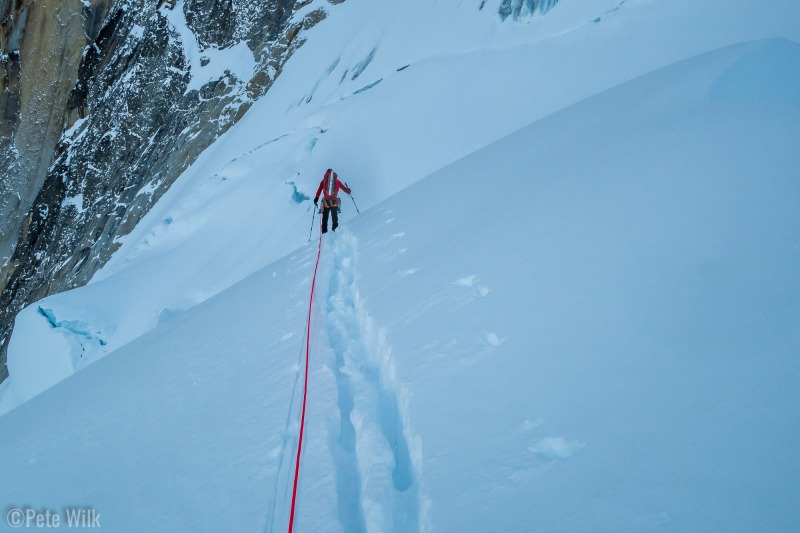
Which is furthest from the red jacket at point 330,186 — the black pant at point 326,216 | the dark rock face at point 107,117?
the dark rock face at point 107,117

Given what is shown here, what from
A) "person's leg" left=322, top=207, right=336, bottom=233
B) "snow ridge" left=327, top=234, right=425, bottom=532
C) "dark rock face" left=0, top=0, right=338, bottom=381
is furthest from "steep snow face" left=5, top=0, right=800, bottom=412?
"dark rock face" left=0, top=0, right=338, bottom=381

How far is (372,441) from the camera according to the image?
2.29 m

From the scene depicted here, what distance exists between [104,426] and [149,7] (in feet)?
66.7

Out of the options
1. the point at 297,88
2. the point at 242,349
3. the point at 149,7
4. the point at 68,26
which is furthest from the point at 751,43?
the point at 68,26

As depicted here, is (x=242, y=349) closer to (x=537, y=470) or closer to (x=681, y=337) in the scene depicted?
(x=537, y=470)

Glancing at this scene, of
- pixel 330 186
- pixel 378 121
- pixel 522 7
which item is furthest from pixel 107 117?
pixel 522 7

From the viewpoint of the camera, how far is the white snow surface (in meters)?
1.53

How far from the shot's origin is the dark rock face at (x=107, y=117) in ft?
49.4

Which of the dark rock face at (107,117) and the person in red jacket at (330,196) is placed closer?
the person in red jacket at (330,196)

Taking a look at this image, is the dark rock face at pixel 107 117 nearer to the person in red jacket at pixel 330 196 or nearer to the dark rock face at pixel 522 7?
the dark rock face at pixel 522 7

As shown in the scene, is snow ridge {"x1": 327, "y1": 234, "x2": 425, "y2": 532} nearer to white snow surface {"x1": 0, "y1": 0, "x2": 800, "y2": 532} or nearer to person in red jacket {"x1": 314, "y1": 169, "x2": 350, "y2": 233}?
white snow surface {"x1": 0, "y1": 0, "x2": 800, "y2": 532}

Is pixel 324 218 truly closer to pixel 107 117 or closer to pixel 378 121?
pixel 378 121

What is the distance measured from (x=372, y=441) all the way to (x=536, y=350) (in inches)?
37.8

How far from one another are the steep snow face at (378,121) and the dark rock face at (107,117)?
3589 millimetres
